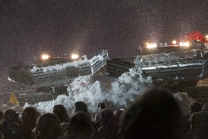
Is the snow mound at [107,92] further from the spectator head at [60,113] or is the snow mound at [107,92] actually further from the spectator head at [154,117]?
the spectator head at [154,117]

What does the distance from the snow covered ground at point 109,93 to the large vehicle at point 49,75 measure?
16.5 inches

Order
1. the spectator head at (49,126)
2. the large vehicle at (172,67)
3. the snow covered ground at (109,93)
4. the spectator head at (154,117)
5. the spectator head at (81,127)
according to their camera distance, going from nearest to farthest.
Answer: the spectator head at (154,117), the spectator head at (81,127), the spectator head at (49,126), the snow covered ground at (109,93), the large vehicle at (172,67)

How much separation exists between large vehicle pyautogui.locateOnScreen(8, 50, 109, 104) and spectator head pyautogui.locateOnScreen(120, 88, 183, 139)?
12765 millimetres

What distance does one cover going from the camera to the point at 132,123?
58.9 inches

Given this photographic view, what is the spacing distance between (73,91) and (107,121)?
9.17 m

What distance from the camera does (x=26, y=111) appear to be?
5590mm

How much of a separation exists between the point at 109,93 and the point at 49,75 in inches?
130

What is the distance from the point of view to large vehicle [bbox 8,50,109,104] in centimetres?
1420

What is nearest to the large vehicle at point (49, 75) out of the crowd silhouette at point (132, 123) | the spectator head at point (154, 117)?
the crowd silhouette at point (132, 123)

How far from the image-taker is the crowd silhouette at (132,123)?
1475mm

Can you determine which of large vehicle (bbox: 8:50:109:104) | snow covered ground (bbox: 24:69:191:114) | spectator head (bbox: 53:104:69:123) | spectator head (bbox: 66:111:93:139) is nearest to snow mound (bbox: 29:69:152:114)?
snow covered ground (bbox: 24:69:191:114)

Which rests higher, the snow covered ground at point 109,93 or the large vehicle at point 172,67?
the large vehicle at point 172,67

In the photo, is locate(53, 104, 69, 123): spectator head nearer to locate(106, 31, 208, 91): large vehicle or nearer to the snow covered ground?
the snow covered ground

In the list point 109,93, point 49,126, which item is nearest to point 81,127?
point 49,126
